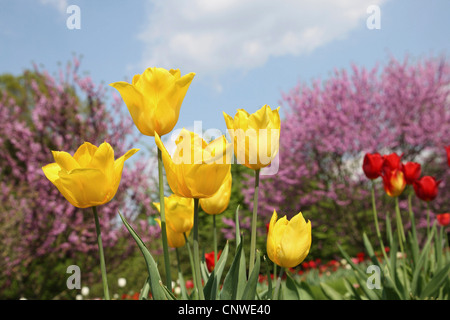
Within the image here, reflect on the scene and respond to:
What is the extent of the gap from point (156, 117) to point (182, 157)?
0.38 feet

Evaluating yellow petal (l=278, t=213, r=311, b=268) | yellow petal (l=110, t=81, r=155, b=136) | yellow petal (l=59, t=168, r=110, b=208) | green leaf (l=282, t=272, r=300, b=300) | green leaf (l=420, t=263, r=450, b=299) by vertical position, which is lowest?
green leaf (l=420, t=263, r=450, b=299)

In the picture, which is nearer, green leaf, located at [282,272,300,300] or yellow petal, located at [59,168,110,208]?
yellow petal, located at [59,168,110,208]

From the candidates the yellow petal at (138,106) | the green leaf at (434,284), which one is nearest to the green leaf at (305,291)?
the green leaf at (434,284)

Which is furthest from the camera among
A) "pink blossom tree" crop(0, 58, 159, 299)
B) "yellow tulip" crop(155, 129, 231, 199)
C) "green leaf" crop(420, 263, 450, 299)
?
"pink blossom tree" crop(0, 58, 159, 299)

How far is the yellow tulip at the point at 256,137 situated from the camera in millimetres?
1077

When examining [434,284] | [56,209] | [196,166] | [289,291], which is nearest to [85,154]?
[196,166]

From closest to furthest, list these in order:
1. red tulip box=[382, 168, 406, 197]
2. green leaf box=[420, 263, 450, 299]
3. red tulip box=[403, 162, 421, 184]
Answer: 1. green leaf box=[420, 263, 450, 299]
2. red tulip box=[382, 168, 406, 197]
3. red tulip box=[403, 162, 421, 184]

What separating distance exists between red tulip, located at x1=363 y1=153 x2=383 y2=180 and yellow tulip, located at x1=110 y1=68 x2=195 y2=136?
170cm

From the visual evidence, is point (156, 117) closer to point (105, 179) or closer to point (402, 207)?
point (105, 179)

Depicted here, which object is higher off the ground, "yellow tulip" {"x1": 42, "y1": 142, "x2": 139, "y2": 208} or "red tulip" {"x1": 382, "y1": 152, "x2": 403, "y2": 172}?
"yellow tulip" {"x1": 42, "y1": 142, "x2": 139, "y2": 208}

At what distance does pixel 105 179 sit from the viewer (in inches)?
39.6

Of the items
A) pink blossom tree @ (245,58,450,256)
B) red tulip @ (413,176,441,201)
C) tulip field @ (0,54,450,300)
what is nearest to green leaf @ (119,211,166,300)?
tulip field @ (0,54,450,300)

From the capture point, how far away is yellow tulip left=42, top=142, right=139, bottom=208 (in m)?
0.98

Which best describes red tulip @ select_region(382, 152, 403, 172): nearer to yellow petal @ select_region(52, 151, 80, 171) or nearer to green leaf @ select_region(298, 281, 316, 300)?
green leaf @ select_region(298, 281, 316, 300)
